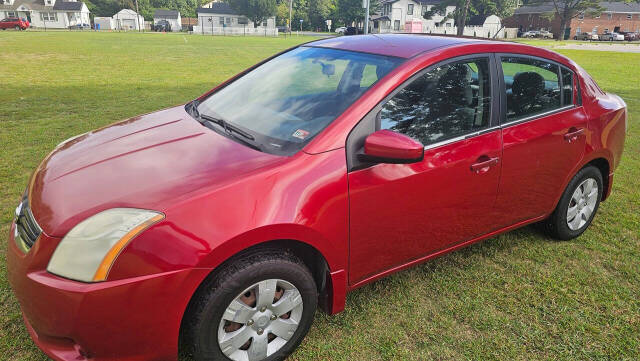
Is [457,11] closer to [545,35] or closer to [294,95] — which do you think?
[545,35]

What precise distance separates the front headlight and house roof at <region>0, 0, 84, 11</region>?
95.6 m

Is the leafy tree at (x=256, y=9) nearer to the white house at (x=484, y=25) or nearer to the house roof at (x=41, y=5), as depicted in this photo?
the house roof at (x=41, y=5)

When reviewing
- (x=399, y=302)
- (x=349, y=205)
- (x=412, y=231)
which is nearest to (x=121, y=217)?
(x=349, y=205)

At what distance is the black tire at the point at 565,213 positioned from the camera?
3504 mm

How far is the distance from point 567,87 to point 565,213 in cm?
100

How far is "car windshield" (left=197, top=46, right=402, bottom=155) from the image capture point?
2.45m

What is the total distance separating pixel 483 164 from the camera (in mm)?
2746

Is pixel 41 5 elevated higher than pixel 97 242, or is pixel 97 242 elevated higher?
pixel 41 5

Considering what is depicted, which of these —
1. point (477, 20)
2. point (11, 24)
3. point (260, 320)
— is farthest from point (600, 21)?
point (260, 320)

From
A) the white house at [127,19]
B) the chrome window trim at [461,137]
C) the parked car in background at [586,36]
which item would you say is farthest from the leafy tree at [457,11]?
the chrome window trim at [461,137]

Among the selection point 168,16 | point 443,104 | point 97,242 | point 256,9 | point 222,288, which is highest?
point 256,9

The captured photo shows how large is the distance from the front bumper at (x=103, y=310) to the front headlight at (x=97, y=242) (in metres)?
0.04

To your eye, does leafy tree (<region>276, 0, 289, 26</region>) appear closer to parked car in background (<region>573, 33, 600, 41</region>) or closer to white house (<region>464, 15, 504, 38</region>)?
white house (<region>464, 15, 504, 38</region>)

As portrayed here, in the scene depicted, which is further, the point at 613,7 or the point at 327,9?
the point at 327,9
